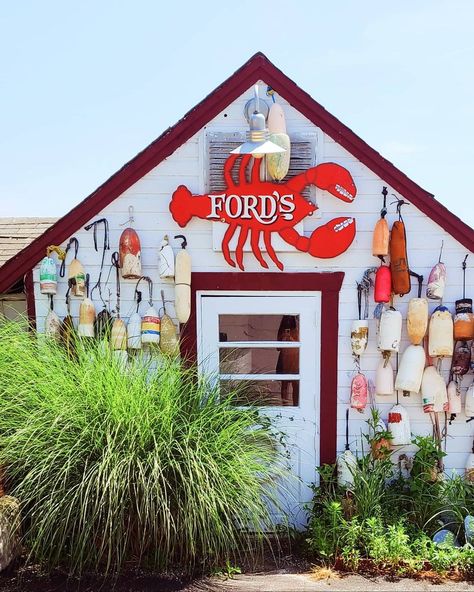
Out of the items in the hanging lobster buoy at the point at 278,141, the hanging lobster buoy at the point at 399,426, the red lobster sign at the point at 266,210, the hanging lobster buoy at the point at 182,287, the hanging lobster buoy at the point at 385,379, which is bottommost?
the hanging lobster buoy at the point at 399,426

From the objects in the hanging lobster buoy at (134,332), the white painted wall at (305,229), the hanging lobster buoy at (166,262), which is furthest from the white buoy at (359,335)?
the hanging lobster buoy at (134,332)

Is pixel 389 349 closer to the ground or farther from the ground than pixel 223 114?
closer to the ground

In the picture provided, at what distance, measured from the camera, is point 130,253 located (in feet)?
15.3

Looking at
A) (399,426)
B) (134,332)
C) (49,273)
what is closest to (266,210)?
(134,332)

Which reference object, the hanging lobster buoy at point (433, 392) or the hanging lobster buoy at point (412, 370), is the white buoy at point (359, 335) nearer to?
the hanging lobster buoy at point (412, 370)

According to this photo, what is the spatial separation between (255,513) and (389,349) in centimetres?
190

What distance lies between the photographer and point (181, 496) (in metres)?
3.83

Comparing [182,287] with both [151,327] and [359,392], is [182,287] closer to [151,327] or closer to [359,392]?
[151,327]

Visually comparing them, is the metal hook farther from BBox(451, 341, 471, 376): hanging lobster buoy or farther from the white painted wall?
BBox(451, 341, 471, 376): hanging lobster buoy

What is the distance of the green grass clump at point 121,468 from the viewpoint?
370 centimetres

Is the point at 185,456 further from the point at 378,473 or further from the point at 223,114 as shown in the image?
the point at 223,114

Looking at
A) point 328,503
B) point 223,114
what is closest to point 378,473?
point 328,503

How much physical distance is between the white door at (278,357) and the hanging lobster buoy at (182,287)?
21 cm

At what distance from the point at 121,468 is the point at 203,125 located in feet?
10.1
